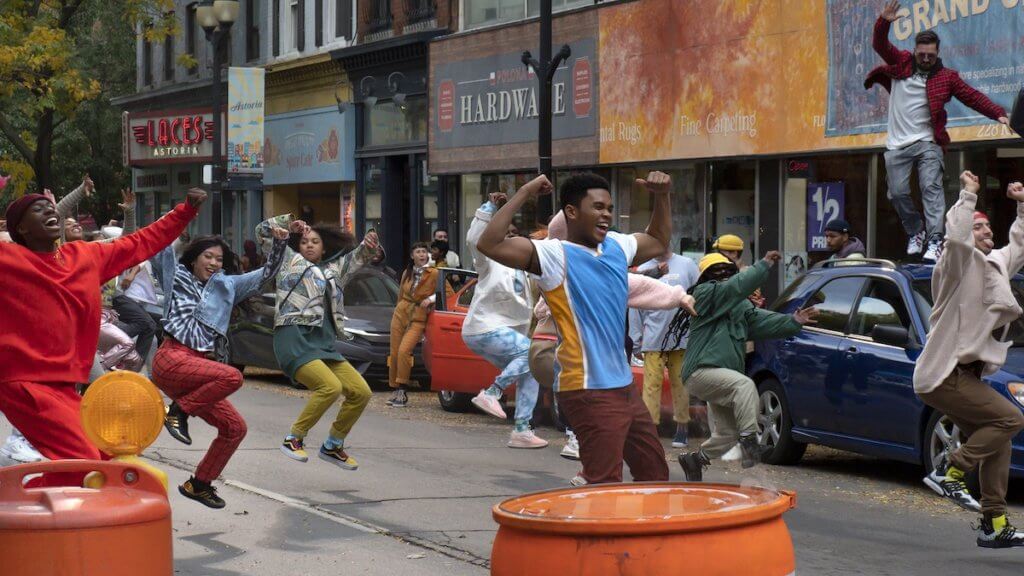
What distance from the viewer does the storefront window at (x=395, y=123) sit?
29.2 meters

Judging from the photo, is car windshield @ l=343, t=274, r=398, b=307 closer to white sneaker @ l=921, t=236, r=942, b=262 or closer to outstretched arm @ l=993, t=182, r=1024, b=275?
white sneaker @ l=921, t=236, r=942, b=262

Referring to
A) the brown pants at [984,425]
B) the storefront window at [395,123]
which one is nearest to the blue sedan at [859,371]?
the brown pants at [984,425]

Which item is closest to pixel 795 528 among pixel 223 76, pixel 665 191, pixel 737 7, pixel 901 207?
pixel 665 191

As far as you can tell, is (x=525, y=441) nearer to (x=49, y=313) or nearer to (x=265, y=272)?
(x=265, y=272)

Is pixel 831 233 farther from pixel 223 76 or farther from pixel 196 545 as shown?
pixel 223 76

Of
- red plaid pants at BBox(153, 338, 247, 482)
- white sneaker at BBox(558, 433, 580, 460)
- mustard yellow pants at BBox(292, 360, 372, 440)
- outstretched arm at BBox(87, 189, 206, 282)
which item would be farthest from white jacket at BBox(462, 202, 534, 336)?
outstretched arm at BBox(87, 189, 206, 282)

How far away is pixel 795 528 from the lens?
9555mm

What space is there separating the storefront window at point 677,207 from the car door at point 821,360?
844 cm

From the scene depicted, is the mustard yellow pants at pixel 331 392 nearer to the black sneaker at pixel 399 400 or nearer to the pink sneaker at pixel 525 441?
the pink sneaker at pixel 525 441

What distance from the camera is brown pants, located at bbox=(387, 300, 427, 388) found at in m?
17.2

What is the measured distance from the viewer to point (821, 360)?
39.2 ft

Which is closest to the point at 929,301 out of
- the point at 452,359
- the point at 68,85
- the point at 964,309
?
the point at 964,309

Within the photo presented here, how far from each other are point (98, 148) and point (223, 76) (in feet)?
29.4

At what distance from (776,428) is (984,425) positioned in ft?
12.4
